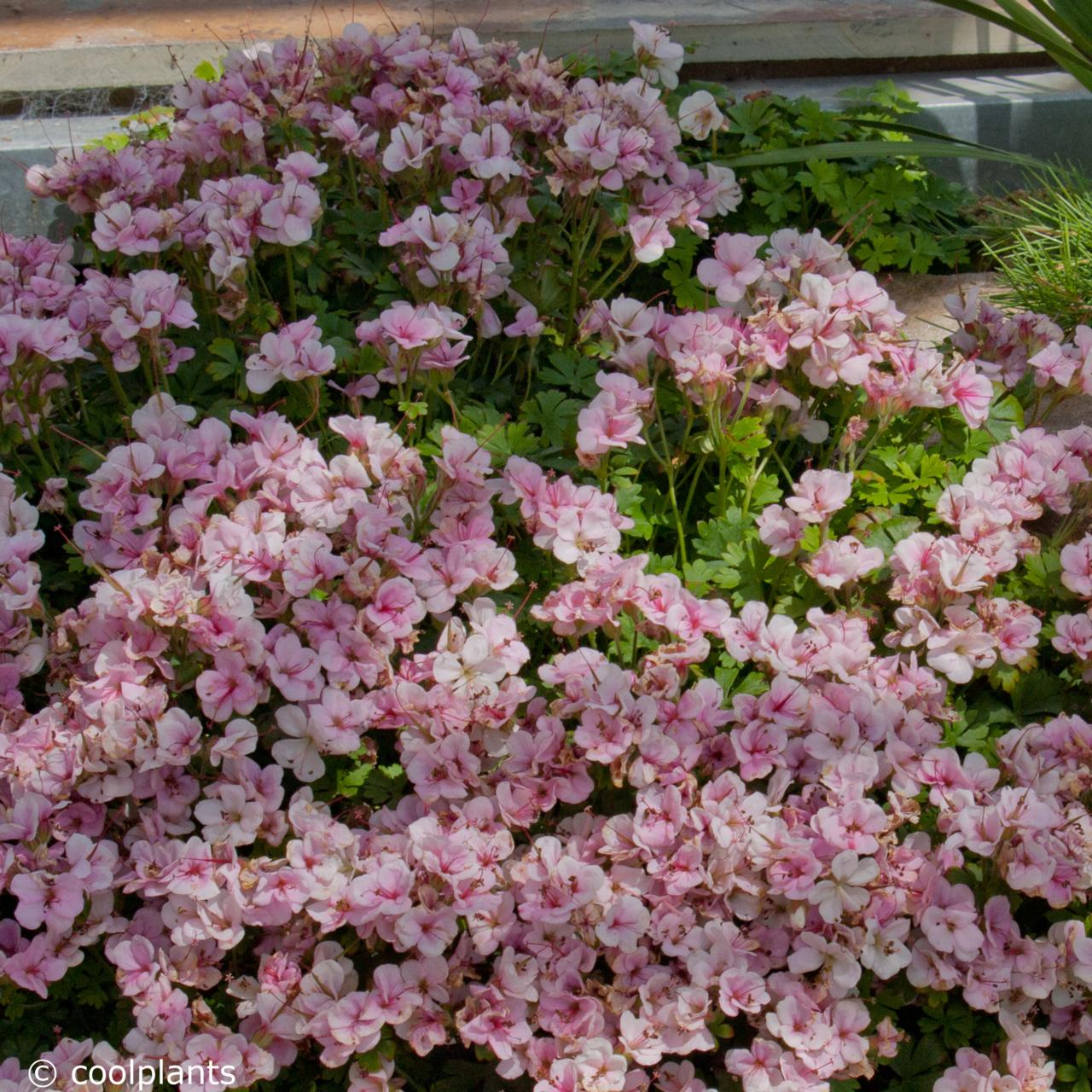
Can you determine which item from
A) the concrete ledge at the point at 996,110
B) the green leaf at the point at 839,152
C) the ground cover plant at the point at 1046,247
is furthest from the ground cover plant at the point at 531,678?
the concrete ledge at the point at 996,110

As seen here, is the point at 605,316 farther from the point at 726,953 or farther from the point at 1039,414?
the point at 726,953

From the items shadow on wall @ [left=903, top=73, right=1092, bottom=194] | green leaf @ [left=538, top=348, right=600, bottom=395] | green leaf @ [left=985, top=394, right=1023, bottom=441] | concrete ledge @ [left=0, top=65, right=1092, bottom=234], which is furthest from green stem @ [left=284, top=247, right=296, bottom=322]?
shadow on wall @ [left=903, top=73, right=1092, bottom=194]

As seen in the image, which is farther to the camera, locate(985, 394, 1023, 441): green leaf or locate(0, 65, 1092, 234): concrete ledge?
locate(0, 65, 1092, 234): concrete ledge

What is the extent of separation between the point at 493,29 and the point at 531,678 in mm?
2499

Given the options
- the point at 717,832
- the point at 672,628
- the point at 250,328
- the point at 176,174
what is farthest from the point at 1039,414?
the point at 176,174

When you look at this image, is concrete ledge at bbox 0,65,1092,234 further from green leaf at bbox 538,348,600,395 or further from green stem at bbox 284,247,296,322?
green stem at bbox 284,247,296,322

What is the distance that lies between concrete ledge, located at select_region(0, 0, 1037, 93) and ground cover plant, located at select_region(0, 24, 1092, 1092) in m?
1.22

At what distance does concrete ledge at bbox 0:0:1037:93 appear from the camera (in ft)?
12.3

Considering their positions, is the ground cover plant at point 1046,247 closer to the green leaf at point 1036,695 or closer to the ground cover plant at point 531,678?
the ground cover plant at point 531,678

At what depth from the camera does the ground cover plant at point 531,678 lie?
1.85 metres

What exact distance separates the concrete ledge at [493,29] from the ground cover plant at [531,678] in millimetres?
1218

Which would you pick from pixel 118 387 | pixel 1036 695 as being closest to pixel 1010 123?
pixel 1036 695

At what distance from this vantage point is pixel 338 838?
186cm

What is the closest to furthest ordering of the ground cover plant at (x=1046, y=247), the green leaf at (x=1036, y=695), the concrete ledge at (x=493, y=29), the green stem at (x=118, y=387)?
the green leaf at (x=1036, y=695)
the green stem at (x=118, y=387)
the ground cover plant at (x=1046, y=247)
the concrete ledge at (x=493, y=29)
